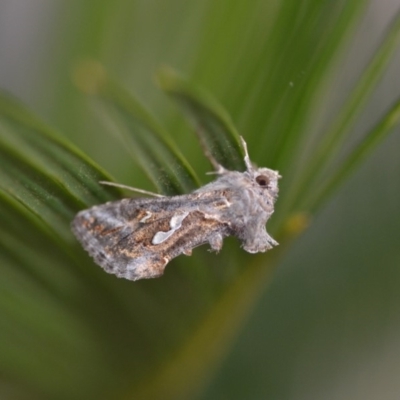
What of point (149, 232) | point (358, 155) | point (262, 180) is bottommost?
point (149, 232)

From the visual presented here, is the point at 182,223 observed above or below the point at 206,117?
below

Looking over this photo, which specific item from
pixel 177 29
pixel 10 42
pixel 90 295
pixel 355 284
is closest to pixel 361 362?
pixel 355 284

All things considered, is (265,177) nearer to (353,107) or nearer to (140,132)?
(353,107)

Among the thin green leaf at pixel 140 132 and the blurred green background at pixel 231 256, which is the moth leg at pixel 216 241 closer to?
the blurred green background at pixel 231 256

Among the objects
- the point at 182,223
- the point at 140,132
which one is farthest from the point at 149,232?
the point at 140,132

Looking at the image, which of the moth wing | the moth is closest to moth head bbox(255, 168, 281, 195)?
the moth

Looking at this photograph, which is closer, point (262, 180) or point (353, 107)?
point (353, 107)

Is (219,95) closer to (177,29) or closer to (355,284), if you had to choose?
(177,29)
